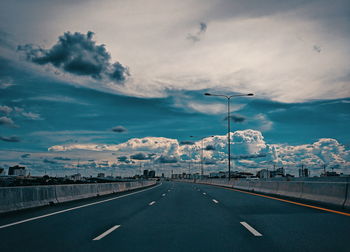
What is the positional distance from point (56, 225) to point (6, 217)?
2750 millimetres

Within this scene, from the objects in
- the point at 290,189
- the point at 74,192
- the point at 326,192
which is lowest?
the point at 74,192

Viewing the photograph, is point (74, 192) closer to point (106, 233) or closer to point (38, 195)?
point (38, 195)

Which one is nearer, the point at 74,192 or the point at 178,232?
the point at 178,232

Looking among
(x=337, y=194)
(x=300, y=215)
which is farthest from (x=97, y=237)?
(x=337, y=194)

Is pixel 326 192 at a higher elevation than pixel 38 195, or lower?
higher

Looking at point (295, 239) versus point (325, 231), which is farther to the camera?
point (325, 231)

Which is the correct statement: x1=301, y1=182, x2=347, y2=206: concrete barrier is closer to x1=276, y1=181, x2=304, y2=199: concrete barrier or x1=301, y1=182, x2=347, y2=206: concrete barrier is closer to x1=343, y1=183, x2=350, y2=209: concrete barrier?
x1=343, y1=183, x2=350, y2=209: concrete barrier

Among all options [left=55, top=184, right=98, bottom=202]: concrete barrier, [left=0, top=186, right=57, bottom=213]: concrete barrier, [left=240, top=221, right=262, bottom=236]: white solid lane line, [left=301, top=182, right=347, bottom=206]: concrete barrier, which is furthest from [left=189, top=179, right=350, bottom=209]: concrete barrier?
[left=0, top=186, right=57, bottom=213]: concrete barrier

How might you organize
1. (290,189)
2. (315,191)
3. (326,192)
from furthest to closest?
(290,189) → (315,191) → (326,192)

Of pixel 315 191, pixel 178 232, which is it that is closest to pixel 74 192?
pixel 315 191

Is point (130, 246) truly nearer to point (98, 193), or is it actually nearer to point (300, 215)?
point (300, 215)

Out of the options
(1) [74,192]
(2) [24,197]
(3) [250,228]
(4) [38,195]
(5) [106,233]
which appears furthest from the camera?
(1) [74,192]

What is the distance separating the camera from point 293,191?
19.6m

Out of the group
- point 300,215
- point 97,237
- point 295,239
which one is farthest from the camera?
point 300,215
